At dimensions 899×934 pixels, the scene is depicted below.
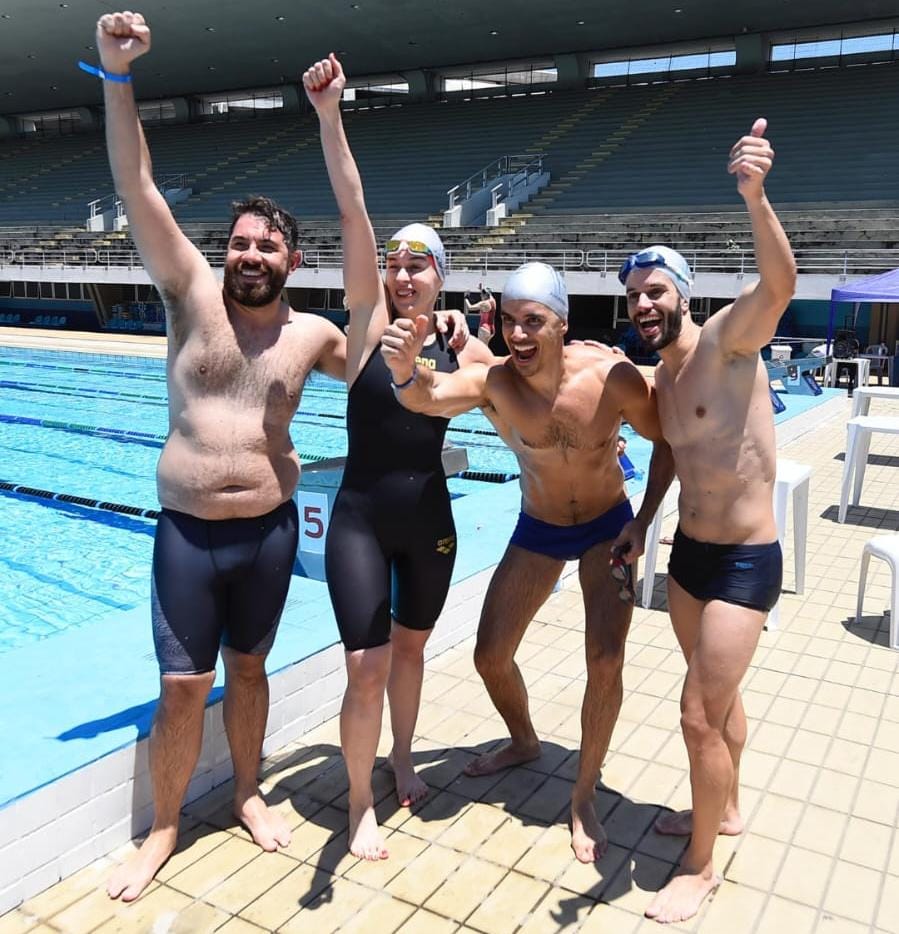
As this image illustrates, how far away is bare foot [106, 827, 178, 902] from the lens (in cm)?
236

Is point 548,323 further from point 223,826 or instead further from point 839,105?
point 839,105

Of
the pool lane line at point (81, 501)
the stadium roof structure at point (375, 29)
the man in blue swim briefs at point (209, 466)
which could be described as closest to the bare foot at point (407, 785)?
the man in blue swim briefs at point (209, 466)

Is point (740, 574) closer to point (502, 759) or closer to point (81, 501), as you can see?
point (502, 759)

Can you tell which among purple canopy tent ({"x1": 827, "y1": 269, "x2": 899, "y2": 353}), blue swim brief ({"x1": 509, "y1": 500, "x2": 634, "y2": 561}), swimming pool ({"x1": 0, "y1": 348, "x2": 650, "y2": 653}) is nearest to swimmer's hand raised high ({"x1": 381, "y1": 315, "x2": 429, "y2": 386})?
blue swim brief ({"x1": 509, "y1": 500, "x2": 634, "y2": 561})

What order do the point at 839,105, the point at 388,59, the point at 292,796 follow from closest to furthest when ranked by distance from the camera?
the point at 292,796 < the point at 839,105 < the point at 388,59

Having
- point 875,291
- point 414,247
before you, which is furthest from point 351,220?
point 875,291

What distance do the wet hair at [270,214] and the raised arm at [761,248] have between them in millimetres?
1174

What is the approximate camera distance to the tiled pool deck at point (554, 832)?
7.64ft

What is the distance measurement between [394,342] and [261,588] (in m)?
0.88

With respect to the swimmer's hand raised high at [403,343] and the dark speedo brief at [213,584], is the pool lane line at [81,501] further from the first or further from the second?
the swimmer's hand raised high at [403,343]

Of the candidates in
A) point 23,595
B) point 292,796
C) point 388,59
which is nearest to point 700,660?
point 292,796

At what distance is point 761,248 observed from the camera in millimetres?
2062

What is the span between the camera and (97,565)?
6094 millimetres

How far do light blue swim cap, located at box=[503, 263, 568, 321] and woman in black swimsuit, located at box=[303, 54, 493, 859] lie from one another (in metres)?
0.24
